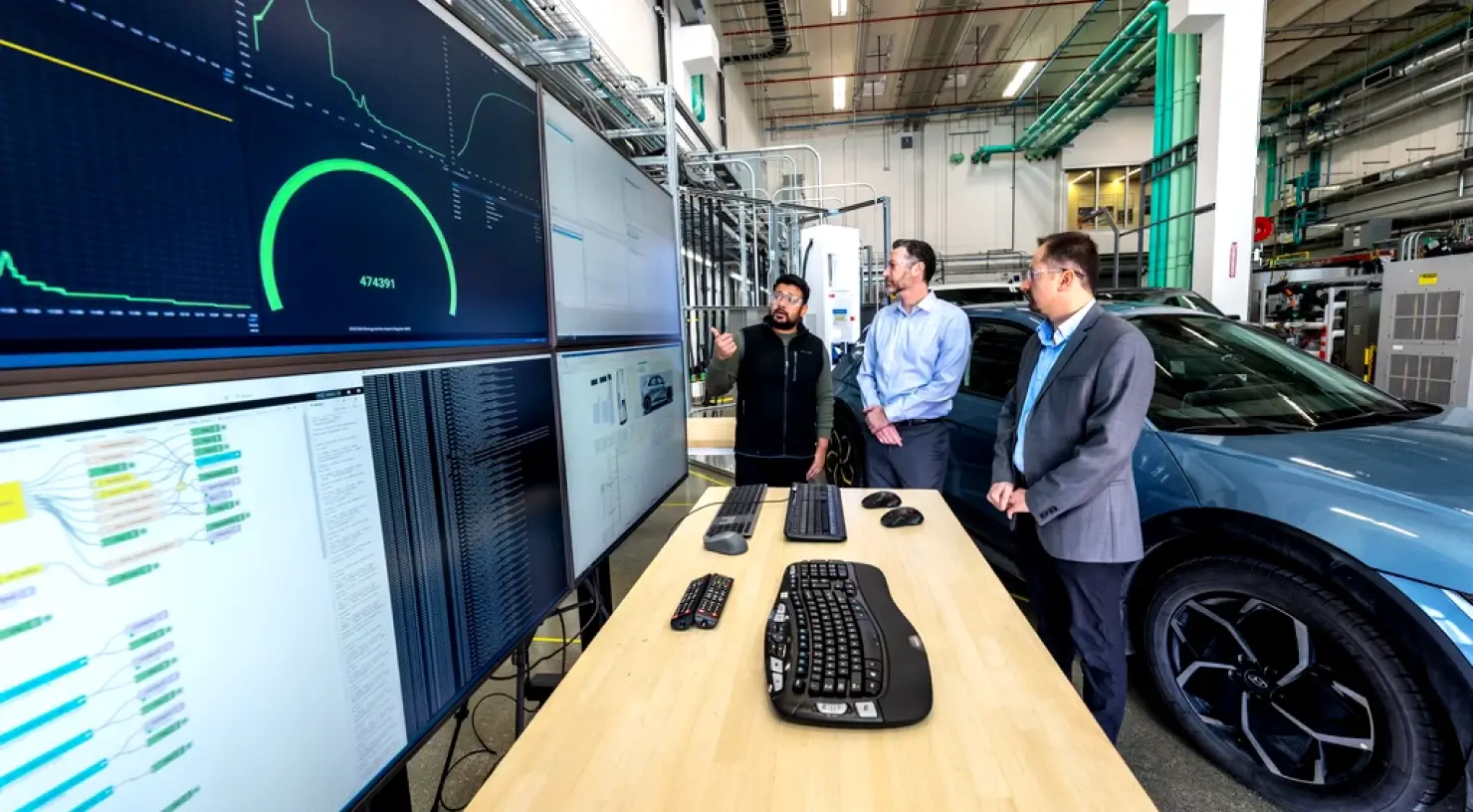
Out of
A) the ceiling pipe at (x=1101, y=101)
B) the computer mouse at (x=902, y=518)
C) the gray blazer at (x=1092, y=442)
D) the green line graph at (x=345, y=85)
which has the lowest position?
the computer mouse at (x=902, y=518)

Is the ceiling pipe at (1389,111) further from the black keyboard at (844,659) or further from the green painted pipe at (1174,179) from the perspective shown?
the black keyboard at (844,659)

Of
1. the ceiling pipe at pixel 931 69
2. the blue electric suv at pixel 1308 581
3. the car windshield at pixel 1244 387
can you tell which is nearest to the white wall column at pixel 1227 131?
the car windshield at pixel 1244 387

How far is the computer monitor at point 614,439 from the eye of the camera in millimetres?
1435

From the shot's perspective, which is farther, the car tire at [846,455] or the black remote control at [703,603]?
the car tire at [846,455]

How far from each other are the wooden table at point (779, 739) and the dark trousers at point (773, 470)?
1417 mm

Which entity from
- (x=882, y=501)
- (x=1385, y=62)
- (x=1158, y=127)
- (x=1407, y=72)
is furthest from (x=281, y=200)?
(x=1385, y=62)

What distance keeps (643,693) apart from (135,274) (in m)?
0.85

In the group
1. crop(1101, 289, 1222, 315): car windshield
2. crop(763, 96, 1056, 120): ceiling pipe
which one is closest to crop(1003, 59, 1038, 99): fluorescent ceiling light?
crop(763, 96, 1056, 120): ceiling pipe

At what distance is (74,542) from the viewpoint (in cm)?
50

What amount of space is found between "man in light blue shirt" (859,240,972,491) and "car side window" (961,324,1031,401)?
0.59 feet

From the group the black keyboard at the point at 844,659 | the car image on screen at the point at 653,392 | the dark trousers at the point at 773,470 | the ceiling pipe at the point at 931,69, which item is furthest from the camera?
the ceiling pipe at the point at 931,69

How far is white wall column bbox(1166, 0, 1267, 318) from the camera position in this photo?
4.95 metres

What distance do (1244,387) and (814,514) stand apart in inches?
67.4

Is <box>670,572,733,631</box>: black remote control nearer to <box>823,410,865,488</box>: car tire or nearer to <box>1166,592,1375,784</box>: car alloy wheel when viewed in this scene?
<box>1166,592,1375,784</box>: car alloy wheel
